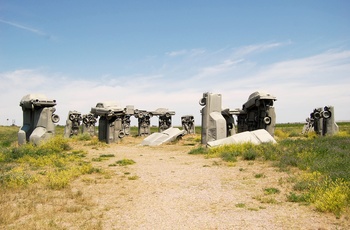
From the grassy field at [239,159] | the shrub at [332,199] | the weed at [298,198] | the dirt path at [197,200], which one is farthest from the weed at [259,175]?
the shrub at [332,199]

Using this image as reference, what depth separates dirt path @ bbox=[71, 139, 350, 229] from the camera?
6059 mm

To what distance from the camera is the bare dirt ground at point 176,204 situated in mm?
6008

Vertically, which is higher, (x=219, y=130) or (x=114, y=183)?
(x=219, y=130)

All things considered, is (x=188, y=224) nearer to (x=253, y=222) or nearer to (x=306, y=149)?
(x=253, y=222)

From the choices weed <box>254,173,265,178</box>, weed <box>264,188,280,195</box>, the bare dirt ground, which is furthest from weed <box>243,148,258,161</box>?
weed <box>264,188,280,195</box>

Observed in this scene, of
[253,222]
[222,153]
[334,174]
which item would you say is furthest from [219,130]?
[253,222]

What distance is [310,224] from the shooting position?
5887 millimetres

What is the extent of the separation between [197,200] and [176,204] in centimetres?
61

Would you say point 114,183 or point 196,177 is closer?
point 114,183

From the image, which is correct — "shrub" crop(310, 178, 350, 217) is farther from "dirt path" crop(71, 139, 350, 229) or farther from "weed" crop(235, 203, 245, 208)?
"weed" crop(235, 203, 245, 208)

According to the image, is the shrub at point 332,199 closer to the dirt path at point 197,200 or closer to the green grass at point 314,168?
the green grass at point 314,168

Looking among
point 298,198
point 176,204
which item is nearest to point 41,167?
point 176,204

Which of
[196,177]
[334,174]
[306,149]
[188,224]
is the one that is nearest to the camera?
[188,224]

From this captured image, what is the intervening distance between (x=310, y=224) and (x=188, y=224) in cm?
233
